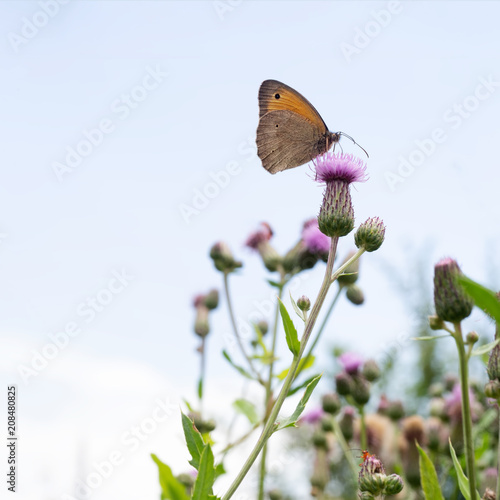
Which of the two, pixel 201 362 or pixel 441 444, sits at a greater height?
pixel 441 444

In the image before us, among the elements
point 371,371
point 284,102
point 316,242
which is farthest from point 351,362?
point 284,102

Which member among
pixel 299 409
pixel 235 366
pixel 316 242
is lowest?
pixel 235 366

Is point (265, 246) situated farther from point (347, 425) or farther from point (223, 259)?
point (347, 425)

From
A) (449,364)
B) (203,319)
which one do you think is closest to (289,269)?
(203,319)

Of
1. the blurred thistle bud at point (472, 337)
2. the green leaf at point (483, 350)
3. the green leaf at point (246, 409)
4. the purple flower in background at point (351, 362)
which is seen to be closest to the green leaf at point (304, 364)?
the green leaf at point (246, 409)

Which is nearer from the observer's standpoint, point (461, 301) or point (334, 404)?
point (461, 301)

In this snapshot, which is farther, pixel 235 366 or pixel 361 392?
pixel 361 392

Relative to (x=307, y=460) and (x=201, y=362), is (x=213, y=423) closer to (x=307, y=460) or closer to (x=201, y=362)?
(x=201, y=362)
